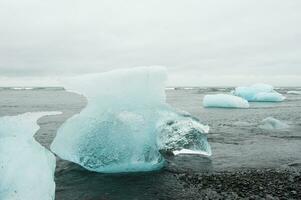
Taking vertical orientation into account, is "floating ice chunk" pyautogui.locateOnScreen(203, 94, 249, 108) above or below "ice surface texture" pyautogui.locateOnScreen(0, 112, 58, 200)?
below

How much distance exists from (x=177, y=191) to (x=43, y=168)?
3194 millimetres

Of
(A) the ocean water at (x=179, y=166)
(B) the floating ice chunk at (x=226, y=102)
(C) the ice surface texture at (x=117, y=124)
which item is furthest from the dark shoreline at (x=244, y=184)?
(B) the floating ice chunk at (x=226, y=102)

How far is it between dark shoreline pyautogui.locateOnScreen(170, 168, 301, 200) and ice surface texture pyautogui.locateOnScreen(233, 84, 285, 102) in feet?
118

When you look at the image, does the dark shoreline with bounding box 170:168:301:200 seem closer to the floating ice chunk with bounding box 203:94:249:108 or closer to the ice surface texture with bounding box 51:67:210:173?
the ice surface texture with bounding box 51:67:210:173

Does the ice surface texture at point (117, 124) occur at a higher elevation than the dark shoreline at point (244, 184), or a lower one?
higher

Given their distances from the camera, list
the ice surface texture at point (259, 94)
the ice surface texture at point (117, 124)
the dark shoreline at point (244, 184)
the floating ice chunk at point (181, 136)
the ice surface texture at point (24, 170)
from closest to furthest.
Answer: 1. the ice surface texture at point (24, 170)
2. the dark shoreline at point (244, 184)
3. the ice surface texture at point (117, 124)
4. the floating ice chunk at point (181, 136)
5. the ice surface texture at point (259, 94)

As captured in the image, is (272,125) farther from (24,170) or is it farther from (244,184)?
(24,170)

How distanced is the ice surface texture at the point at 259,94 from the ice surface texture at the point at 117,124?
36571 millimetres

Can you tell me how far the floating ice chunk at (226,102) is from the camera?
32.8m

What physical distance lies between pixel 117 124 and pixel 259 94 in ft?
126

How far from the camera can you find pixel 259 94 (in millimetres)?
44875

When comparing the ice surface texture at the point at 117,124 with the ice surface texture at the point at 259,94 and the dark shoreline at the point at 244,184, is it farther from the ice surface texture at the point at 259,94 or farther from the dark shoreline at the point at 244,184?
the ice surface texture at the point at 259,94

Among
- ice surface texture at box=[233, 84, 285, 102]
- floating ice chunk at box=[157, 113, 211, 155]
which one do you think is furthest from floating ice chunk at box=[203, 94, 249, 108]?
floating ice chunk at box=[157, 113, 211, 155]

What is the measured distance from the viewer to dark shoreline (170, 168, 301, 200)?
7.55 m
